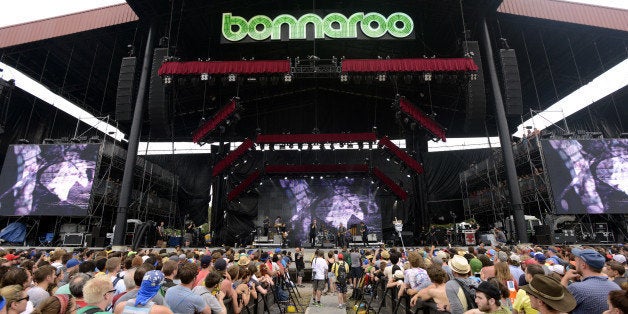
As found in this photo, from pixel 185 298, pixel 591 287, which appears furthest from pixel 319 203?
pixel 591 287

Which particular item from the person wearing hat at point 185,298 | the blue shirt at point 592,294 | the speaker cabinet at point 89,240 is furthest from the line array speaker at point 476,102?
the speaker cabinet at point 89,240

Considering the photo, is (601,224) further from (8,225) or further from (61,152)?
(8,225)

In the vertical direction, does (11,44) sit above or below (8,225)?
above

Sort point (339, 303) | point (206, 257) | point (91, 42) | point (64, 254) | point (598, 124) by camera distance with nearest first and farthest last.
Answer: point (206, 257) → point (64, 254) → point (339, 303) → point (91, 42) → point (598, 124)

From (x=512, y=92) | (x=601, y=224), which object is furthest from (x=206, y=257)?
(x=601, y=224)

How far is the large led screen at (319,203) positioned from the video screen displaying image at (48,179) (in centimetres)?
1154

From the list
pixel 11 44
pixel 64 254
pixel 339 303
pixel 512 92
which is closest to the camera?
pixel 64 254

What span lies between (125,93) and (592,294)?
17.6m

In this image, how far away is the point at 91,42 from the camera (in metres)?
A: 18.3

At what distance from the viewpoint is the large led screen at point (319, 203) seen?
24464mm

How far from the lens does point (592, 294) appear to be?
2852 mm

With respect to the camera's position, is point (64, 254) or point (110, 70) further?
point (110, 70)

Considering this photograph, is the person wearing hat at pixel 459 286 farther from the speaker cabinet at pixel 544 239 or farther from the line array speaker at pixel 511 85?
the line array speaker at pixel 511 85

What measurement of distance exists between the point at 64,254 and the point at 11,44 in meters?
16.1
